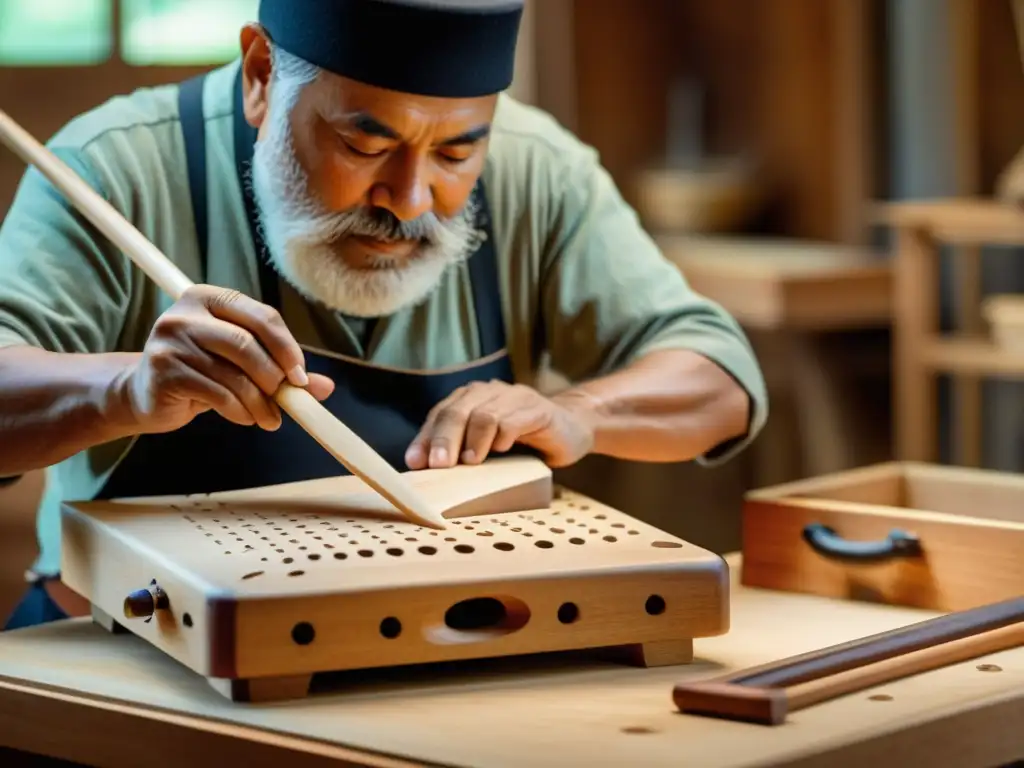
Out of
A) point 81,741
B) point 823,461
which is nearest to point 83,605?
point 81,741

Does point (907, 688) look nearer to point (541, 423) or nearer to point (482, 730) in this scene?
point (482, 730)

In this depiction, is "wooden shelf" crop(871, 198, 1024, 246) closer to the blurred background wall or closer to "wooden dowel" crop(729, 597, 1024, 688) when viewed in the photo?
the blurred background wall

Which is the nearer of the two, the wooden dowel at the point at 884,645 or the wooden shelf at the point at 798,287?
the wooden dowel at the point at 884,645

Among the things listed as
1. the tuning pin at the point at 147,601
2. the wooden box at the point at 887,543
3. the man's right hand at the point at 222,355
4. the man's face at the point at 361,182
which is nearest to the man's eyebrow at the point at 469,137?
the man's face at the point at 361,182

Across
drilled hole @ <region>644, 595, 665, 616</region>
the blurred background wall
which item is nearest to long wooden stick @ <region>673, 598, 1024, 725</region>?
drilled hole @ <region>644, 595, 665, 616</region>

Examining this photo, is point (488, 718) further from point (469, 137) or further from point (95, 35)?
point (95, 35)

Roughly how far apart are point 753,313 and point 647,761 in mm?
2886

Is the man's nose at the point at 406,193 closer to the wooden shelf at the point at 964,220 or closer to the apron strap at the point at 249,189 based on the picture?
the apron strap at the point at 249,189

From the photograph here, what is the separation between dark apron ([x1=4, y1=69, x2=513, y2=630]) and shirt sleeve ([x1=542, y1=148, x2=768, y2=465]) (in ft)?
0.30

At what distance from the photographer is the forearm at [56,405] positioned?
1.61m

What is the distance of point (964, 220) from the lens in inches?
143

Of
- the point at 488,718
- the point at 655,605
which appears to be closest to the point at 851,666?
the point at 655,605

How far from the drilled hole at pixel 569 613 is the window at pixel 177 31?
188cm

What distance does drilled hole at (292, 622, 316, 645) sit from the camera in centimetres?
135
